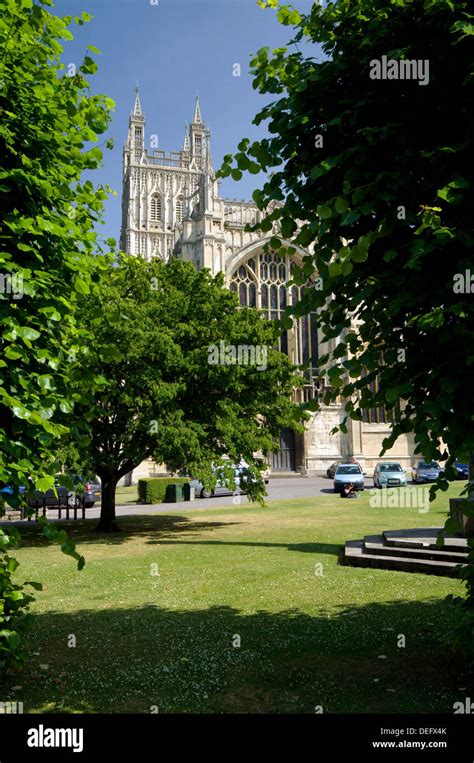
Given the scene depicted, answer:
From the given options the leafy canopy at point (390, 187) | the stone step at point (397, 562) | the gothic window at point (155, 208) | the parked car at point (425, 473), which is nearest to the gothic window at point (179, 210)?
the gothic window at point (155, 208)

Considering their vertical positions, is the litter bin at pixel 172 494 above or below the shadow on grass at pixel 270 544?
below

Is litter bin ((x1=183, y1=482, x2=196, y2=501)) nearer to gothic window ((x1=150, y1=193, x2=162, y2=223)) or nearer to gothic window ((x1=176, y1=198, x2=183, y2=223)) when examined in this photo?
gothic window ((x1=150, y1=193, x2=162, y2=223))

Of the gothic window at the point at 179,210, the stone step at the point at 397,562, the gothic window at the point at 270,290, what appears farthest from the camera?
the gothic window at the point at 179,210

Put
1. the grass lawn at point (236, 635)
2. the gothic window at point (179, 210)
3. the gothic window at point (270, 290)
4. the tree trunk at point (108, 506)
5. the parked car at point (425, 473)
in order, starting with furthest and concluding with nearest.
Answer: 1. the gothic window at point (179, 210)
2. the gothic window at point (270, 290)
3. the parked car at point (425, 473)
4. the tree trunk at point (108, 506)
5. the grass lawn at point (236, 635)

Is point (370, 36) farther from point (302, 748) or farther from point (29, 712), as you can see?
point (29, 712)

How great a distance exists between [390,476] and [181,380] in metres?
19.8

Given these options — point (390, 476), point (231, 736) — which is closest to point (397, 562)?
point (231, 736)

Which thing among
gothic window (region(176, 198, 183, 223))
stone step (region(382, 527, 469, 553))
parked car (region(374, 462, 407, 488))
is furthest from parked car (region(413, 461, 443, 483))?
gothic window (region(176, 198, 183, 223))

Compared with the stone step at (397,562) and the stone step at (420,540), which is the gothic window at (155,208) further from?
the stone step at (397,562)

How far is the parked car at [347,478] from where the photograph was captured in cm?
3041

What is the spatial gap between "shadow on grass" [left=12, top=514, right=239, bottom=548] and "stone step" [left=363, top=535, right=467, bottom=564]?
20.4 ft

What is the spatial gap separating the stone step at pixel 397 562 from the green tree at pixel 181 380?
612 cm

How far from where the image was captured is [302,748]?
3812 millimetres

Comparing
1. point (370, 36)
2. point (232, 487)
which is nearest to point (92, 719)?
point (370, 36)
